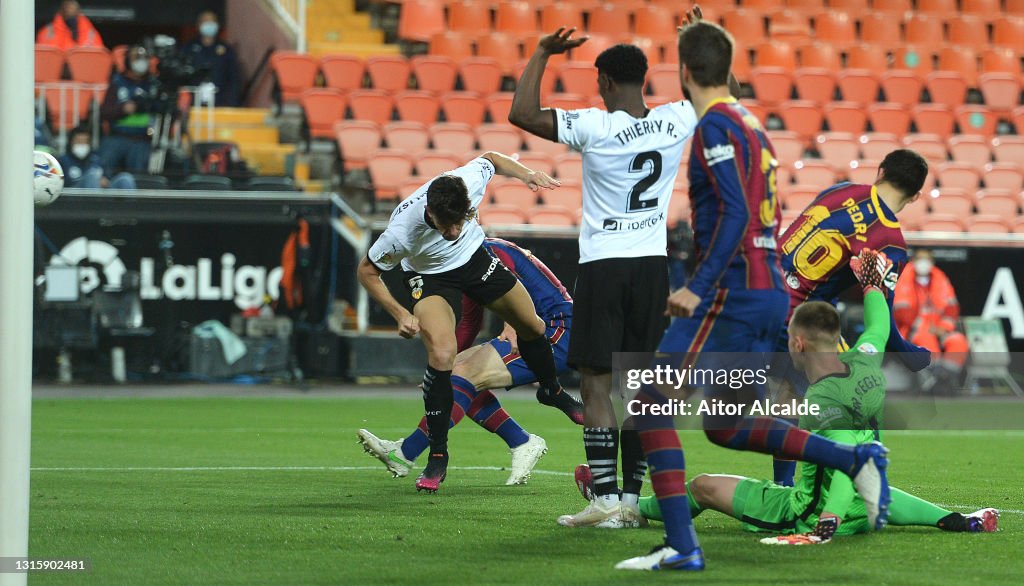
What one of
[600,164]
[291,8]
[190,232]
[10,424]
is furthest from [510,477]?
[291,8]

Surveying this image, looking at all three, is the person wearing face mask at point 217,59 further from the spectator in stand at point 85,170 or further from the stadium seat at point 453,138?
the stadium seat at point 453,138

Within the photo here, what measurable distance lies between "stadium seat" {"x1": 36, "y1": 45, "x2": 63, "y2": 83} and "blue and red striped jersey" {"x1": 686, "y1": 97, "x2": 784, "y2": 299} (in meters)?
16.6

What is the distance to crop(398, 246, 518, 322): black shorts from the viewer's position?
26.7 ft

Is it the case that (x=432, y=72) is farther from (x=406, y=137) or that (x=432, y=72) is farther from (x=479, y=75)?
(x=406, y=137)

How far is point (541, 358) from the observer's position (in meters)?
8.28

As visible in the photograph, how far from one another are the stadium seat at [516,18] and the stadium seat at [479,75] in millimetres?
2304

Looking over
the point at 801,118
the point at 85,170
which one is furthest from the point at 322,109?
the point at 801,118

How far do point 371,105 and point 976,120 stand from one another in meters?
9.40

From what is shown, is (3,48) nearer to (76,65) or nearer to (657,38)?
(76,65)

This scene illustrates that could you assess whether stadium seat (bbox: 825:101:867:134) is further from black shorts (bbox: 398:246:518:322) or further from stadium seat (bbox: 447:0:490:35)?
black shorts (bbox: 398:246:518:322)

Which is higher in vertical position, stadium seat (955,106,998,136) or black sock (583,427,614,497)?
stadium seat (955,106,998,136)

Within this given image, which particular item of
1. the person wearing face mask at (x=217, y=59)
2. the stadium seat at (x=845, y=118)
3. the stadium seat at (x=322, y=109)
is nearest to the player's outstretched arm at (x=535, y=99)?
the stadium seat at (x=322, y=109)

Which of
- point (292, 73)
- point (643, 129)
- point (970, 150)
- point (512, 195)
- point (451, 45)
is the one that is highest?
point (451, 45)

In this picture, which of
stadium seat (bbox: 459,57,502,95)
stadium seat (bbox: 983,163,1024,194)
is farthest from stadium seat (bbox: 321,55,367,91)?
stadium seat (bbox: 983,163,1024,194)
